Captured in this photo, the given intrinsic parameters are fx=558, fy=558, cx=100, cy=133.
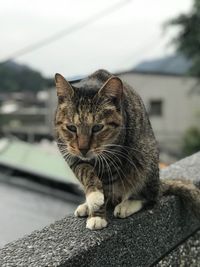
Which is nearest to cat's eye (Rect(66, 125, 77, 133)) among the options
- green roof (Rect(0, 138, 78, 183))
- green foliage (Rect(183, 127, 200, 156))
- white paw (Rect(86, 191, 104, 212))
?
white paw (Rect(86, 191, 104, 212))

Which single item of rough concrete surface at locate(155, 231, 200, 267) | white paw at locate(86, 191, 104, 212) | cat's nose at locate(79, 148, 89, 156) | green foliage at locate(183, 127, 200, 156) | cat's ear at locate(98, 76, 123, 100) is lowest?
green foliage at locate(183, 127, 200, 156)

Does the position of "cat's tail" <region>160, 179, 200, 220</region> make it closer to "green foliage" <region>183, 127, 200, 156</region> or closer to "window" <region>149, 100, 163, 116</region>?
"green foliage" <region>183, 127, 200, 156</region>

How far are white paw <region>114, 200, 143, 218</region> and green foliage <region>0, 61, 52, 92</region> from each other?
8.00 m

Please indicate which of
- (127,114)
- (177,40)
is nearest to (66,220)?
(127,114)

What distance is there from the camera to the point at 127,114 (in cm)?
262

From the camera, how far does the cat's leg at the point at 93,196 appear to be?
2324 millimetres

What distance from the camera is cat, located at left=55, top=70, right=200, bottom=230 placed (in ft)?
7.75

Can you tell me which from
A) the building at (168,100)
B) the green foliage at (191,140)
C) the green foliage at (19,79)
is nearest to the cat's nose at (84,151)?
the green foliage at (19,79)

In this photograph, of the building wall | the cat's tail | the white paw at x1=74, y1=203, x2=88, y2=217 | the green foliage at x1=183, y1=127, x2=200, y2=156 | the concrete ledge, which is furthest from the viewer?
the building wall

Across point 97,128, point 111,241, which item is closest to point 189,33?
point 97,128

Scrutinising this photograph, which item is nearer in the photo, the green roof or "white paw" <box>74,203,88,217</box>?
"white paw" <box>74,203,88,217</box>

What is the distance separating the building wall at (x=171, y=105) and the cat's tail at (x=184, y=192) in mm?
22366

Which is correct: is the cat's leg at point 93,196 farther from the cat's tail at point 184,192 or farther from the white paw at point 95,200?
the cat's tail at point 184,192

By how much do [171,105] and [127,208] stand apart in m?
24.7
